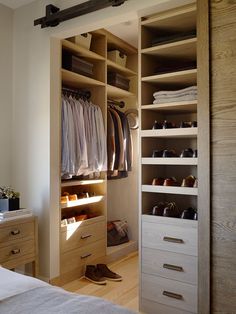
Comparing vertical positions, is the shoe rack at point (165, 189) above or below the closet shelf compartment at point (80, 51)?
below

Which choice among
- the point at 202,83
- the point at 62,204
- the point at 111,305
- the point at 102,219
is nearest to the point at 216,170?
the point at 202,83

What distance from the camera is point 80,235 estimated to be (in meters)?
2.81

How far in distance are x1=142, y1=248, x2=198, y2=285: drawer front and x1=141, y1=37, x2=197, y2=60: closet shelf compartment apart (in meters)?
1.42

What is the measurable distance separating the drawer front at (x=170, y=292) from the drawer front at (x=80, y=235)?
85cm

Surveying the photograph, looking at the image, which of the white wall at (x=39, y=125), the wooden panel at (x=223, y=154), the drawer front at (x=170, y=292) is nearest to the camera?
the wooden panel at (x=223, y=154)

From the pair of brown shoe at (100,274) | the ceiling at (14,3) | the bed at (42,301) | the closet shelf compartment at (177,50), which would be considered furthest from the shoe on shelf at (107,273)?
the ceiling at (14,3)

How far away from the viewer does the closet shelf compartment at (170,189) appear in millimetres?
Answer: 1948

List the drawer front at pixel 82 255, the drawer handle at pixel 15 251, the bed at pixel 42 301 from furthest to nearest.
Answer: the drawer front at pixel 82 255 < the drawer handle at pixel 15 251 < the bed at pixel 42 301

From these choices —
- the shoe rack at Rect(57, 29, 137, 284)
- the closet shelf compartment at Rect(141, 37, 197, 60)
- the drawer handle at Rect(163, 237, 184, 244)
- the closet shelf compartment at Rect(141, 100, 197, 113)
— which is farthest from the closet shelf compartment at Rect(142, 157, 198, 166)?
the shoe rack at Rect(57, 29, 137, 284)

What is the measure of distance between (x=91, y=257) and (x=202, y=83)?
210cm

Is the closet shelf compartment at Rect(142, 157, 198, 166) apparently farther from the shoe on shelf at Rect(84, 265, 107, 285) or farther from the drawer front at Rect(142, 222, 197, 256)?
the shoe on shelf at Rect(84, 265, 107, 285)

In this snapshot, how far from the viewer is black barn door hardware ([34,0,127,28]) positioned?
2133 millimetres

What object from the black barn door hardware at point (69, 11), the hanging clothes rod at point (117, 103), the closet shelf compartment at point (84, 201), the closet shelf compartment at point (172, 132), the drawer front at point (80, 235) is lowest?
the drawer front at point (80, 235)

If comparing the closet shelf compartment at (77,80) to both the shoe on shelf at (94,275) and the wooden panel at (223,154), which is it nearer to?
the wooden panel at (223,154)
